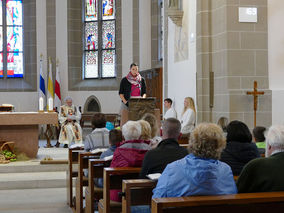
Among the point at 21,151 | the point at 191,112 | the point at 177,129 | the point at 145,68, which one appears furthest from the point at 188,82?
the point at 177,129

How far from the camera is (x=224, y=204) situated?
251 cm

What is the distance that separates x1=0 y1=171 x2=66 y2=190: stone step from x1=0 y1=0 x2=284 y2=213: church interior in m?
0.01

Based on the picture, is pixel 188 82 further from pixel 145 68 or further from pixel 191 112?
pixel 145 68

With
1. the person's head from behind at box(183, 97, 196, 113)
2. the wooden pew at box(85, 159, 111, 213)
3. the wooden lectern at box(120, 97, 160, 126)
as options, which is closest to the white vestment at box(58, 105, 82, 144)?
the wooden lectern at box(120, 97, 160, 126)

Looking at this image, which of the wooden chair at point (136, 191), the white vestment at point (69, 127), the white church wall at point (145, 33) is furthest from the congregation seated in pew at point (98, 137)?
the white church wall at point (145, 33)

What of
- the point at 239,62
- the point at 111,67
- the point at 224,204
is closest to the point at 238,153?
the point at 224,204

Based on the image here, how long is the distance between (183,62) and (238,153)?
6.95m

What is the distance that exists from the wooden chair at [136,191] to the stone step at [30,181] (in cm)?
460

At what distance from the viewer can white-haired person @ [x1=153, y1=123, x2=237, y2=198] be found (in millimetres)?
2770

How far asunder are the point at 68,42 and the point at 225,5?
8.47 metres

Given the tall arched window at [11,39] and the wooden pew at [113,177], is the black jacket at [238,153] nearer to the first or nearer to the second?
the wooden pew at [113,177]

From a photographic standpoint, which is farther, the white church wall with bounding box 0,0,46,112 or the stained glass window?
the stained glass window

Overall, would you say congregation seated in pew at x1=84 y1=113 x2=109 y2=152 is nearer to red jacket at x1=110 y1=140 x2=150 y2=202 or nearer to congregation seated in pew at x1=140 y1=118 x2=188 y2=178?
red jacket at x1=110 y1=140 x2=150 y2=202

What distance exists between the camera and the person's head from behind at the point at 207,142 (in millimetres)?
2812
